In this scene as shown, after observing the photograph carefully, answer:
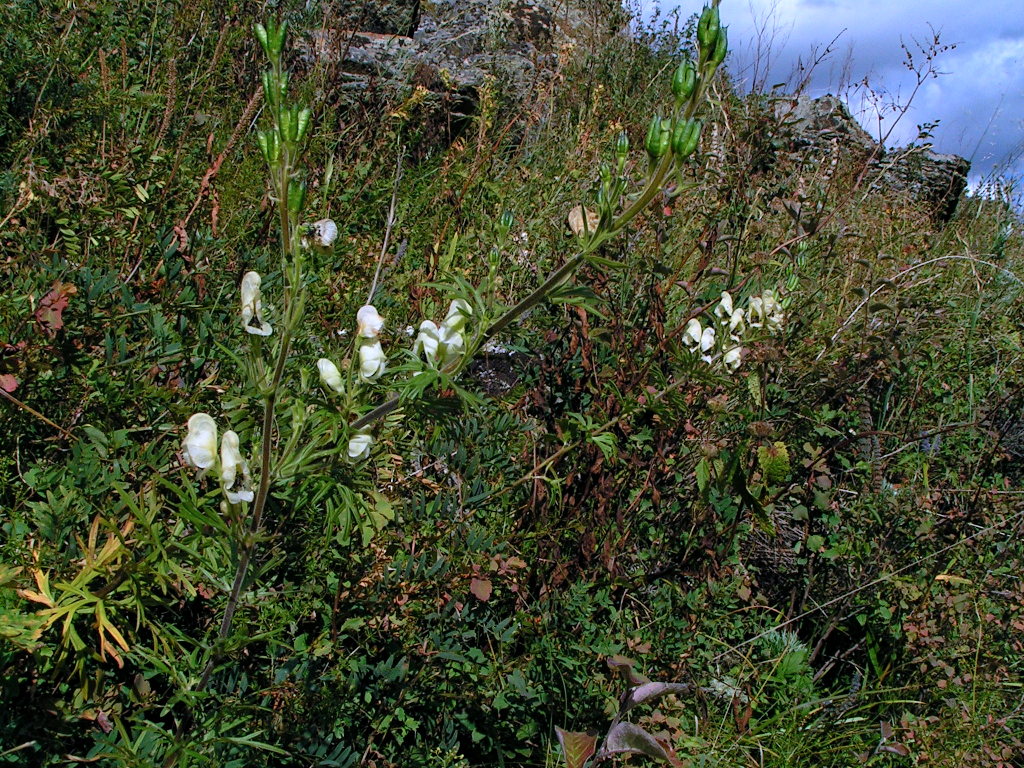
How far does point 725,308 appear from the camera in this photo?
7.52 ft

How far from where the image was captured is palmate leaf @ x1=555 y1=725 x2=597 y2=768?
1.64 meters

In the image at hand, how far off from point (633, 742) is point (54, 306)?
5.34 feet

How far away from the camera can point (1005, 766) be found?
2.19m

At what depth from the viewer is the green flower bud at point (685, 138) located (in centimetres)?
113

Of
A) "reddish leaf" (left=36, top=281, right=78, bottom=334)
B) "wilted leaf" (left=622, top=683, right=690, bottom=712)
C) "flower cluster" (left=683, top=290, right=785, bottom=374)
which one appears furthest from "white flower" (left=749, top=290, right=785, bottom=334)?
"reddish leaf" (left=36, top=281, right=78, bottom=334)

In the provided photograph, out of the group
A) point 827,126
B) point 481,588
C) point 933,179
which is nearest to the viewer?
point 481,588

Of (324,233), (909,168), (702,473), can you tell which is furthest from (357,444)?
(909,168)

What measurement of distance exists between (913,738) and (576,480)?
1.23 metres

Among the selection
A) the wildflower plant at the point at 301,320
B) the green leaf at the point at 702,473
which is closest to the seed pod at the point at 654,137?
the wildflower plant at the point at 301,320

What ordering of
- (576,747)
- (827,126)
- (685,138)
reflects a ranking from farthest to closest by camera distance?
(827,126)
(576,747)
(685,138)

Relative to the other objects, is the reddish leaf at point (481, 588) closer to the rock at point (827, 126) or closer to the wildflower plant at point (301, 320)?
the wildflower plant at point (301, 320)

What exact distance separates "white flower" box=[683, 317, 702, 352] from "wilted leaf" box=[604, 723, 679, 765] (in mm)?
1090

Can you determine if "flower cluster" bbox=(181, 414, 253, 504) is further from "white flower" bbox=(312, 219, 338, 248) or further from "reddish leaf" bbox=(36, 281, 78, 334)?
"reddish leaf" bbox=(36, 281, 78, 334)

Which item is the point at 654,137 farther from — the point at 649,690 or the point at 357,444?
the point at 649,690
